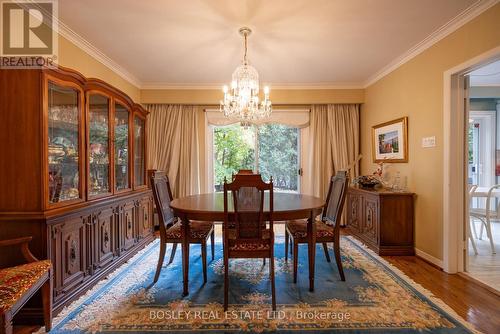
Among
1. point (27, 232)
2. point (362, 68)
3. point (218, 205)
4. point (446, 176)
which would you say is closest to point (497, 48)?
point (446, 176)

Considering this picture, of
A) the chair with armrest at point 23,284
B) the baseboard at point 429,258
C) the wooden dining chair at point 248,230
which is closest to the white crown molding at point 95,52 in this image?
the chair with armrest at point 23,284

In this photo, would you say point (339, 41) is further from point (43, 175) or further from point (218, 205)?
point (43, 175)

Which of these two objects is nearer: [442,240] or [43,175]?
[43,175]

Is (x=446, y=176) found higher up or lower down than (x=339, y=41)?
lower down

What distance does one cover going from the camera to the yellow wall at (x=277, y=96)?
4402mm

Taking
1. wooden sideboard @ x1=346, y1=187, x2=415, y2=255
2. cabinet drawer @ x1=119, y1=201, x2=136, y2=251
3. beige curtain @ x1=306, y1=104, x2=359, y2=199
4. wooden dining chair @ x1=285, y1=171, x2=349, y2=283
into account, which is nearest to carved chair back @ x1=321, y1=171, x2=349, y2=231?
wooden dining chair @ x1=285, y1=171, x2=349, y2=283

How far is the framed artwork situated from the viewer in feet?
10.8

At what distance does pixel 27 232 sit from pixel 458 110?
4.03m

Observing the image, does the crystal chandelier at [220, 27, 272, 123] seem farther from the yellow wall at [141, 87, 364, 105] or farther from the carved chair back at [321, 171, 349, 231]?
the yellow wall at [141, 87, 364, 105]

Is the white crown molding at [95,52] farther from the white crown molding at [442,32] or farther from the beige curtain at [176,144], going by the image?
the white crown molding at [442,32]

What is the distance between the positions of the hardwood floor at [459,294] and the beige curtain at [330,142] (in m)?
1.89

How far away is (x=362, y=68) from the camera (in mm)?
3703

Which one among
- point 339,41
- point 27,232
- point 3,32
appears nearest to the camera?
point 27,232

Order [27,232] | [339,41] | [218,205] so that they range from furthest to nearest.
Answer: [339,41] < [218,205] < [27,232]
